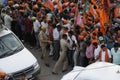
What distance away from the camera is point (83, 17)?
618 inches

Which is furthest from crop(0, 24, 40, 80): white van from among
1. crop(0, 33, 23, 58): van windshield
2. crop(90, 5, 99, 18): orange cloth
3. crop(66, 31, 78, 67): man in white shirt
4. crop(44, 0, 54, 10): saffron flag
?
crop(90, 5, 99, 18): orange cloth

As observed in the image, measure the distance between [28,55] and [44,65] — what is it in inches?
83.6

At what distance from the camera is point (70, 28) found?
1558 cm

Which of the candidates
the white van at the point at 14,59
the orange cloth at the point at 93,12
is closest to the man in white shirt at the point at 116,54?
the white van at the point at 14,59

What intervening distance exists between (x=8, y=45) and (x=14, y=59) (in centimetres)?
86

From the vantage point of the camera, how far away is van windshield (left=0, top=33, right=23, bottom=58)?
1344 cm

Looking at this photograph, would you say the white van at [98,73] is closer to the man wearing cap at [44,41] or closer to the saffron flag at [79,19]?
the man wearing cap at [44,41]

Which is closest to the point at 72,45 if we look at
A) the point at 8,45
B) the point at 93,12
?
the point at 93,12

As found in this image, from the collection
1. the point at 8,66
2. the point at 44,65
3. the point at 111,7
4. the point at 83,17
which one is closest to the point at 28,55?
the point at 8,66

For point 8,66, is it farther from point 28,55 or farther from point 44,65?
point 44,65

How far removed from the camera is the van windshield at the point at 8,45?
13.4m

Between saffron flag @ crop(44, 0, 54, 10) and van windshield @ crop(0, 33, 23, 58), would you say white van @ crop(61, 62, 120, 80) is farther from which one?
saffron flag @ crop(44, 0, 54, 10)

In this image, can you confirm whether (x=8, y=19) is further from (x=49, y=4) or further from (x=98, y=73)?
(x=98, y=73)

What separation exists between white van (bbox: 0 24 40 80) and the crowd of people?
1.47 m
